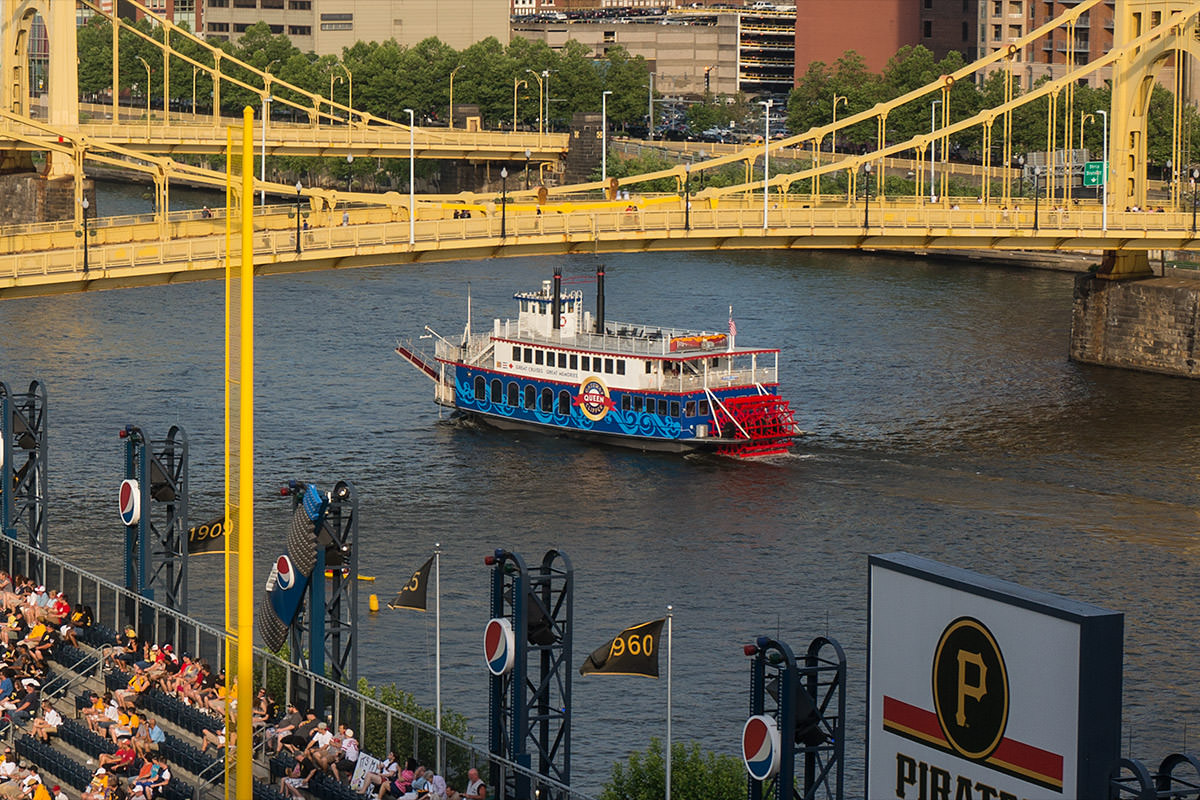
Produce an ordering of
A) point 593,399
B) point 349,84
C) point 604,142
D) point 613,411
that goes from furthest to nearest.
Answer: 1. point 349,84
2. point 604,142
3. point 593,399
4. point 613,411

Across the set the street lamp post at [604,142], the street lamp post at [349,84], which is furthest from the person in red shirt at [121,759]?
the street lamp post at [349,84]

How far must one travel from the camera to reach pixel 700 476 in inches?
2611

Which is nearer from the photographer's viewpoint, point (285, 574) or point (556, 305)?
point (285, 574)

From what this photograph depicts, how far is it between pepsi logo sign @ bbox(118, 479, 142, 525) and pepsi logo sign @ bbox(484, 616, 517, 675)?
41.6ft

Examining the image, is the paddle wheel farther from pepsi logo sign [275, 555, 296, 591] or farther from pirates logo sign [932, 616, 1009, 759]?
pirates logo sign [932, 616, 1009, 759]

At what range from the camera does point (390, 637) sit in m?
46.8

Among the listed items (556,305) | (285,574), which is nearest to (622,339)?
(556,305)

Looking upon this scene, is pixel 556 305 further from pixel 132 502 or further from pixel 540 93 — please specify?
pixel 540 93

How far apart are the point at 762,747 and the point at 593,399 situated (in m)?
46.1

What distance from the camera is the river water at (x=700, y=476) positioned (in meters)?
46.2

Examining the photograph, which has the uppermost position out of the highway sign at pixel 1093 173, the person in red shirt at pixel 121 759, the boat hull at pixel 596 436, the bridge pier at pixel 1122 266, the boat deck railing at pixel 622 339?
the highway sign at pixel 1093 173

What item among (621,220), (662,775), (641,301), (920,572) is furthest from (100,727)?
(641,301)

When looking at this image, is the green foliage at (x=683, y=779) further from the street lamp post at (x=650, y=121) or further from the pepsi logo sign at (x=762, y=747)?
the street lamp post at (x=650, y=121)

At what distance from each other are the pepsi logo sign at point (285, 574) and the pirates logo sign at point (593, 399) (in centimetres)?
3508
